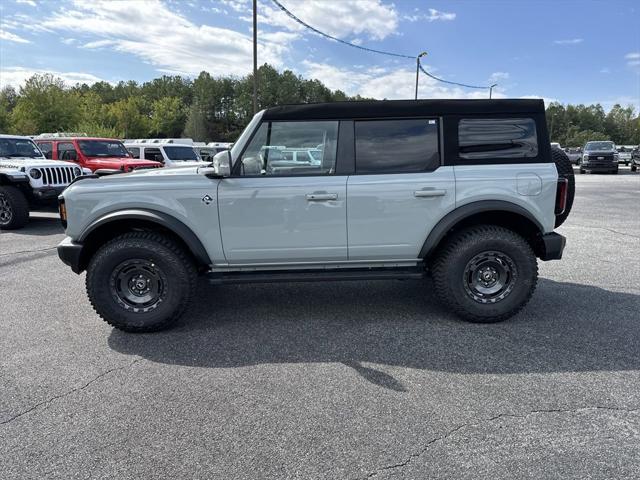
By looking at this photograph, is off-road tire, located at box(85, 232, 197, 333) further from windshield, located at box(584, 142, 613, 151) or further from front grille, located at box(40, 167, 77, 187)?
windshield, located at box(584, 142, 613, 151)

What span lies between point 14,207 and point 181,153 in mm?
7098

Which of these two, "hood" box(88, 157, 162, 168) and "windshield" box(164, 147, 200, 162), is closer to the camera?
"hood" box(88, 157, 162, 168)

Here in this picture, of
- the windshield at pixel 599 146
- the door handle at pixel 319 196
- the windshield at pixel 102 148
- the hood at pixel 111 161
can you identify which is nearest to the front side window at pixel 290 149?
the door handle at pixel 319 196

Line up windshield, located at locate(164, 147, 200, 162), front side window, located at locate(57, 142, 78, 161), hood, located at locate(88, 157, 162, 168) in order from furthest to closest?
1. windshield, located at locate(164, 147, 200, 162)
2. front side window, located at locate(57, 142, 78, 161)
3. hood, located at locate(88, 157, 162, 168)

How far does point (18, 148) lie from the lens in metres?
9.93

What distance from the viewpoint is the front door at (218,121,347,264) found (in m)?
3.56

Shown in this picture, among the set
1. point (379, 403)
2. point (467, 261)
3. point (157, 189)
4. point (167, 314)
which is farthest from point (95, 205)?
point (467, 261)

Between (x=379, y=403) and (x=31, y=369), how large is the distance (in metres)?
2.56

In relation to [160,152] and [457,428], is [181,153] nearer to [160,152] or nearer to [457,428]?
[160,152]

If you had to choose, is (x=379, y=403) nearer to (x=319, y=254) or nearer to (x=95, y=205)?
(x=319, y=254)

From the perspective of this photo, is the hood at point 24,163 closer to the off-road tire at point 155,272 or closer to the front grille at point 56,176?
the front grille at point 56,176

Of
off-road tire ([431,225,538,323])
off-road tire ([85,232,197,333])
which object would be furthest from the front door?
off-road tire ([431,225,538,323])

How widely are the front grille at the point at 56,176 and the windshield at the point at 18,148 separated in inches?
60.5

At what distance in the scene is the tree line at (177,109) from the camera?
34781mm
